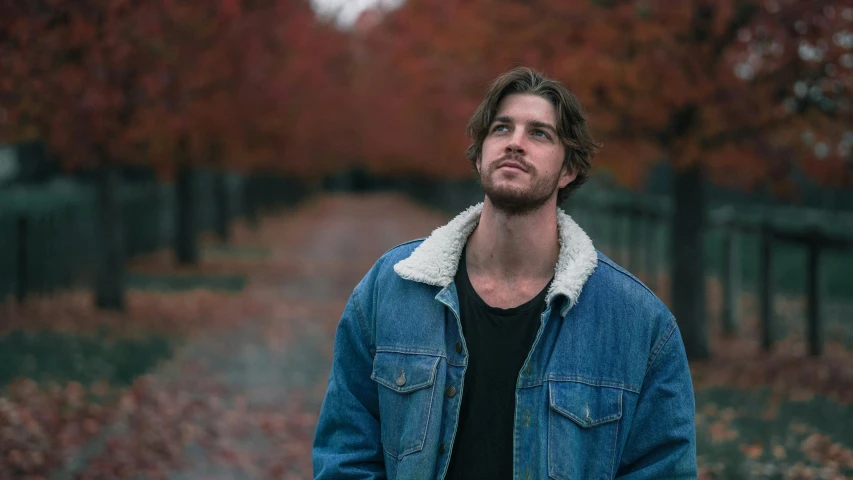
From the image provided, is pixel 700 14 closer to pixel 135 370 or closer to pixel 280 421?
pixel 280 421

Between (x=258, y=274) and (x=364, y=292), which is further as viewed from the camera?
(x=258, y=274)

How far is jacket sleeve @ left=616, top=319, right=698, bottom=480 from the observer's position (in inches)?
112

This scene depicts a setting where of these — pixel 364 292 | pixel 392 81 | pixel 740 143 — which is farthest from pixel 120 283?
pixel 392 81

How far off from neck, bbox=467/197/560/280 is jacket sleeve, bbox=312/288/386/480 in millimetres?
382

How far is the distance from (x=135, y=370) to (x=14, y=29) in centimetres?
364

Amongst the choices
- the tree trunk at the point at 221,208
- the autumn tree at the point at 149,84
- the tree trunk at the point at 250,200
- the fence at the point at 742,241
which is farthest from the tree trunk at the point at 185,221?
the tree trunk at the point at 250,200

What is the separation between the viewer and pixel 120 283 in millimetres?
13727

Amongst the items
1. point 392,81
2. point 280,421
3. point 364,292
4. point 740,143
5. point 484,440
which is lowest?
point 280,421

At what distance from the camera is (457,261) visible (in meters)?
3.00

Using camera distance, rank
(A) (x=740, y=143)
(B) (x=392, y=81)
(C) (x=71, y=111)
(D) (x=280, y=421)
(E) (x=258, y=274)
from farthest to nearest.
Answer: (B) (x=392, y=81)
(E) (x=258, y=274)
(C) (x=71, y=111)
(A) (x=740, y=143)
(D) (x=280, y=421)

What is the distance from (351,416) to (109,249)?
11.4 metres

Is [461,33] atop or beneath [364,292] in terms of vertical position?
atop

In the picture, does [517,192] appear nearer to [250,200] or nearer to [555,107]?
[555,107]

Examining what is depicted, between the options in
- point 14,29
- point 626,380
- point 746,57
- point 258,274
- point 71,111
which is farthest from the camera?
point 258,274
